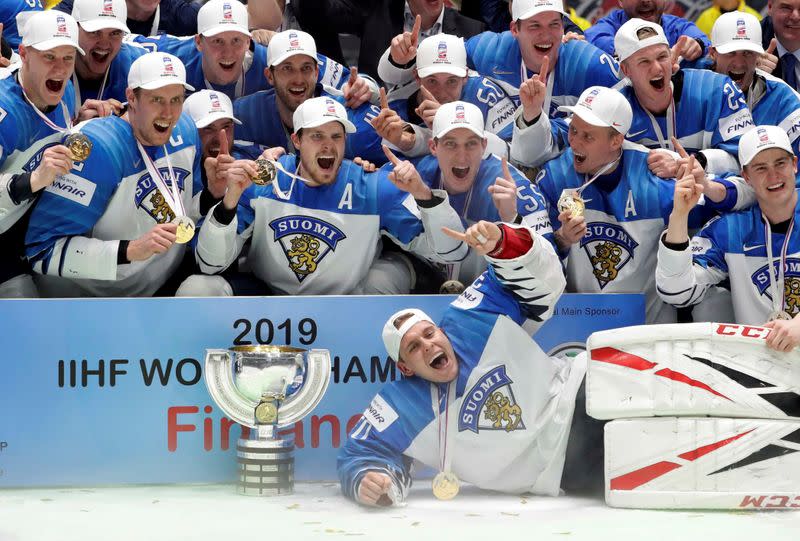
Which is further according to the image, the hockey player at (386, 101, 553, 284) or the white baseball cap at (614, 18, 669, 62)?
the white baseball cap at (614, 18, 669, 62)

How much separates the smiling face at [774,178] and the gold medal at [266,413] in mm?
2714

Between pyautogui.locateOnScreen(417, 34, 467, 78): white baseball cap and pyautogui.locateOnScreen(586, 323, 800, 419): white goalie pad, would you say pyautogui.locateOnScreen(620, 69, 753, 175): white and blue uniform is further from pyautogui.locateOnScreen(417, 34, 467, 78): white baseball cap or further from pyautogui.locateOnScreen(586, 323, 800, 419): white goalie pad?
pyautogui.locateOnScreen(586, 323, 800, 419): white goalie pad

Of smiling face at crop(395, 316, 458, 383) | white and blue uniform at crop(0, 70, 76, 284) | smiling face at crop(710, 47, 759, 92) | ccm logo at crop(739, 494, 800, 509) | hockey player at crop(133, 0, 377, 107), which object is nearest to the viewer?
ccm logo at crop(739, 494, 800, 509)

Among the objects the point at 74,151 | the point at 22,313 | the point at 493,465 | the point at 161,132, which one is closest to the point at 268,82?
the point at 161,132

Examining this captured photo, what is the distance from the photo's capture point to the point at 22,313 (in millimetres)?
5523

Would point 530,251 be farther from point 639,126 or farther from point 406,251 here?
point 639,126

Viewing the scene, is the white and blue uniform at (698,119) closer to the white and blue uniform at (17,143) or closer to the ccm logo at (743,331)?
the ccm logo at (743,331)

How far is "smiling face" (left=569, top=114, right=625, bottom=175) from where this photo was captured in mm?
6328

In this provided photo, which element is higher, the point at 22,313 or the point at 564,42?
the point at 564,42

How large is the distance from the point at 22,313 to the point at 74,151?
82 cm

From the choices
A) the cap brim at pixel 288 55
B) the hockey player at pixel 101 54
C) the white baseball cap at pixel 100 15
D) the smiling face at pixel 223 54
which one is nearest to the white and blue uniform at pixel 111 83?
the hockey player at pixel 101 54

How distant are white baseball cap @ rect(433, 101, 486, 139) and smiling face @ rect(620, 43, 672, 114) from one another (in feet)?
3.82

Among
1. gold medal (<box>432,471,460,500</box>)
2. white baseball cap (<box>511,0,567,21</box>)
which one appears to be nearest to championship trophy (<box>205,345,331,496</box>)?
gold medal (<box>432,471,460,500</box>)

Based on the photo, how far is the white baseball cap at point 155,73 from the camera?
238 inches
